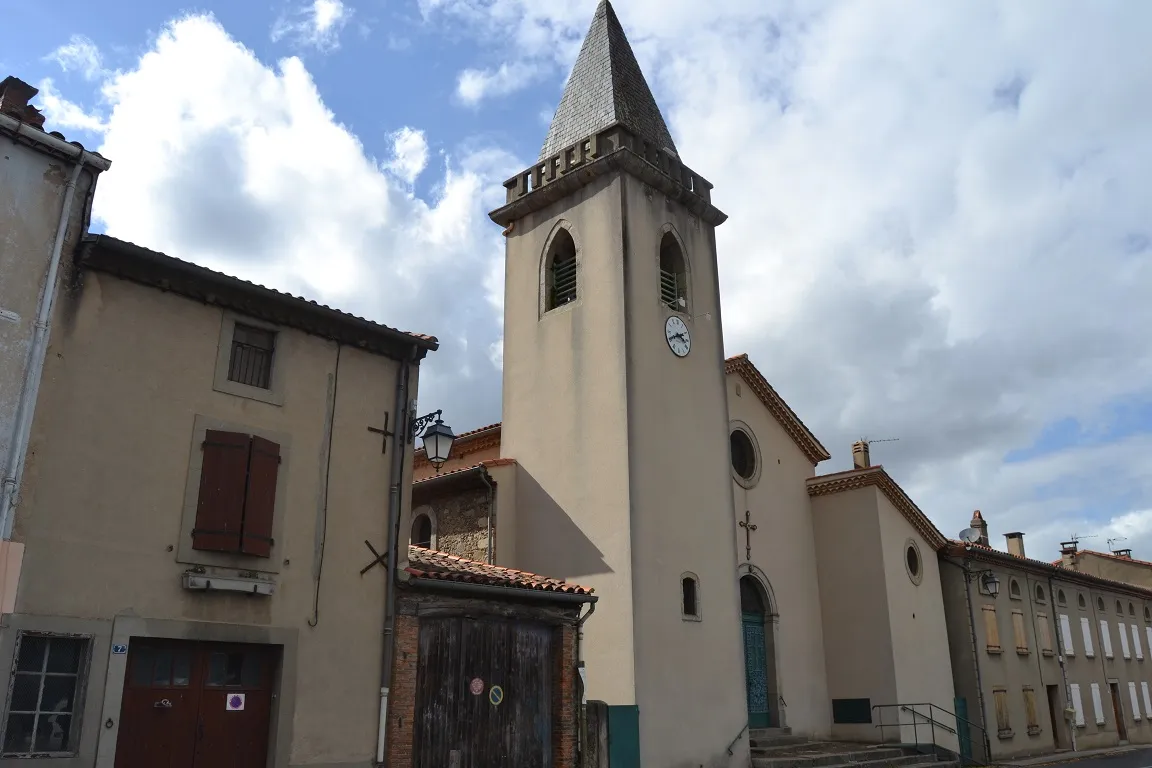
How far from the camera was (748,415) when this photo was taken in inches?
826

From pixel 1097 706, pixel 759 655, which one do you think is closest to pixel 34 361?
pixel 759 655

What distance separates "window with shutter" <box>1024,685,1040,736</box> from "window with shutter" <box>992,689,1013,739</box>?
4.35 feet

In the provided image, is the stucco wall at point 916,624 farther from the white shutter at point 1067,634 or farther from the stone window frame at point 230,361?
the stone window frame at point 230,361

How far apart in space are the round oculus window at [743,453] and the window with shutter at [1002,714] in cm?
884

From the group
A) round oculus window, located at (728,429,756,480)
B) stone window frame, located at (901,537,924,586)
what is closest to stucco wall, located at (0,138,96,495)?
round oculus window, located at (728,429,756,480)

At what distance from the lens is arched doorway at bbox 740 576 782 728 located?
18.7 meters

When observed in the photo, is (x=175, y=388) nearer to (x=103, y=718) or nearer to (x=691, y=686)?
(x=103, y=718)

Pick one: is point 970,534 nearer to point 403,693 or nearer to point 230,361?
point 403,693

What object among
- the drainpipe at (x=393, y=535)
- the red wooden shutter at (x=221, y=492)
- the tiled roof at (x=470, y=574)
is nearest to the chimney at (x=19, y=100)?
the red wooden shutter at (x=221, y=492)

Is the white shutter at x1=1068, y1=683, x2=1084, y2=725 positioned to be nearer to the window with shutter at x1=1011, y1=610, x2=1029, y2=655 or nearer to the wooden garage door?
the window with shutter at x1=1011, y1=610, x2=1029, y2=655

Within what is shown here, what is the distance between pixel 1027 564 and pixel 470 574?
1993 cm

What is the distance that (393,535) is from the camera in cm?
1149

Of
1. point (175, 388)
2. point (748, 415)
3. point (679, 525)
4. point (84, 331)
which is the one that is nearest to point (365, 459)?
point (175, 388)

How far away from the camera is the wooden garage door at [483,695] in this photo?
37.9ft
